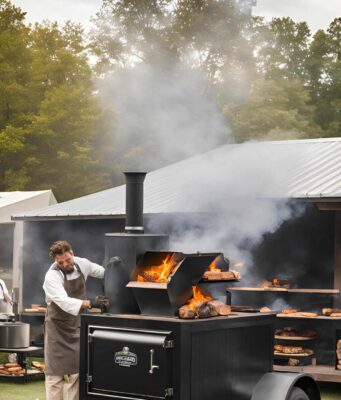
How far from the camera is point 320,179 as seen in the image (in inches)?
434

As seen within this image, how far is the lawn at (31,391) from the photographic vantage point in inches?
382

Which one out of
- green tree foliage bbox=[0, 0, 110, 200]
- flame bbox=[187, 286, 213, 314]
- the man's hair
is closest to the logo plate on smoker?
flame bbox=[187, 286, 213, 314]

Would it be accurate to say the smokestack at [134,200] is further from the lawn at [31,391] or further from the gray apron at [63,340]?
the lawn at [31,391]

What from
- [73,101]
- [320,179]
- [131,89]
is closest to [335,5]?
[73,101]

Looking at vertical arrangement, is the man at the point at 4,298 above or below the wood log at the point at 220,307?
below

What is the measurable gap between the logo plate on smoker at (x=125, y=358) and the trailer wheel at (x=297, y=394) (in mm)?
1197

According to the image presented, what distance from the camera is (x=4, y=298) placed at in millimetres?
11477

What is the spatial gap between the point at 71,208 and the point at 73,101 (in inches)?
545

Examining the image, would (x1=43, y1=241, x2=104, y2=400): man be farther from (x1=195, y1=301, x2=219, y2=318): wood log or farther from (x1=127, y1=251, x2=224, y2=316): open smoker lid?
(x1=195, y1=301, x2=219, y2=318): wood log

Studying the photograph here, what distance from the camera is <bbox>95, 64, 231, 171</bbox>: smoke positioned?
1498 cm

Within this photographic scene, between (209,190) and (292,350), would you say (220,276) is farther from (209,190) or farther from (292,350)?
(209,190)

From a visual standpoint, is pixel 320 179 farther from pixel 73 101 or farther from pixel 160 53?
pixel 73 101

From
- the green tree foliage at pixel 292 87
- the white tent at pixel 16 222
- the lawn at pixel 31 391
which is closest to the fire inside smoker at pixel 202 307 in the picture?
the lawn at pixel 31 391

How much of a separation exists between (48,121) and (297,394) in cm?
2095
